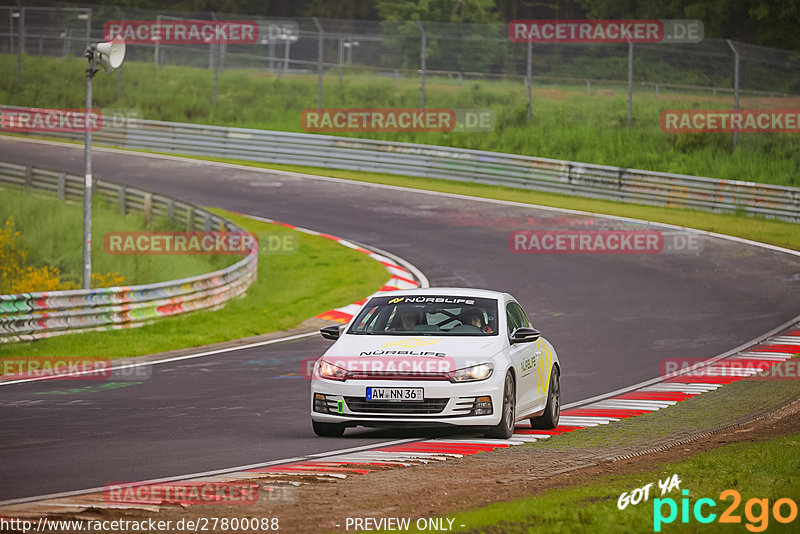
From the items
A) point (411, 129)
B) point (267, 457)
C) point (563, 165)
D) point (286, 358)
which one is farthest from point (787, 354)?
point (411, 129)

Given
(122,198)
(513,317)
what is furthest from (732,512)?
(122,198)

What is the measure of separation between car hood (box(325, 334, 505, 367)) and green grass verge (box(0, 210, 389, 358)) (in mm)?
7885

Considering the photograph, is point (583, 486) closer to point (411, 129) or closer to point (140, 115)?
point (411, 129)

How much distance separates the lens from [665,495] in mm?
7250

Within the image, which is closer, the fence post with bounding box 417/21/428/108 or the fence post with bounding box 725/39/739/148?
the fence post with bounding box 725/39/739/148

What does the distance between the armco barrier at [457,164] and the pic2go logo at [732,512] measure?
85.1ft

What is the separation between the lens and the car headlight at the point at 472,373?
10547 mm

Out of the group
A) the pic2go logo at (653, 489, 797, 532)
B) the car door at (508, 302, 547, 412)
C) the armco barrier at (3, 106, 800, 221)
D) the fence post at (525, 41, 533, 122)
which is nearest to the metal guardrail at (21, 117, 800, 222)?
the armco barrier at (3, 106, 800, 221)

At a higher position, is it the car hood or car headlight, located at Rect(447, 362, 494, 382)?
the car hood

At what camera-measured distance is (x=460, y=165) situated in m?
38.4

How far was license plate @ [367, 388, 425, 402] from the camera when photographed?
10.5m

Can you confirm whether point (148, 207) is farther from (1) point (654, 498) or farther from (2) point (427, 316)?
(1) point (654, 498)

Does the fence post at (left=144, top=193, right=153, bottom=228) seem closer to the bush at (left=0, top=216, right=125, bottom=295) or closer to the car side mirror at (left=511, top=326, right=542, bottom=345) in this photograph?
the bush at (left=0, top=216, right=125, bottom=295)

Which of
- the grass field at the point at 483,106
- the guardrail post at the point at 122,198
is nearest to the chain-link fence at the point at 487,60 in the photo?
the grass field at the point at 483,106
